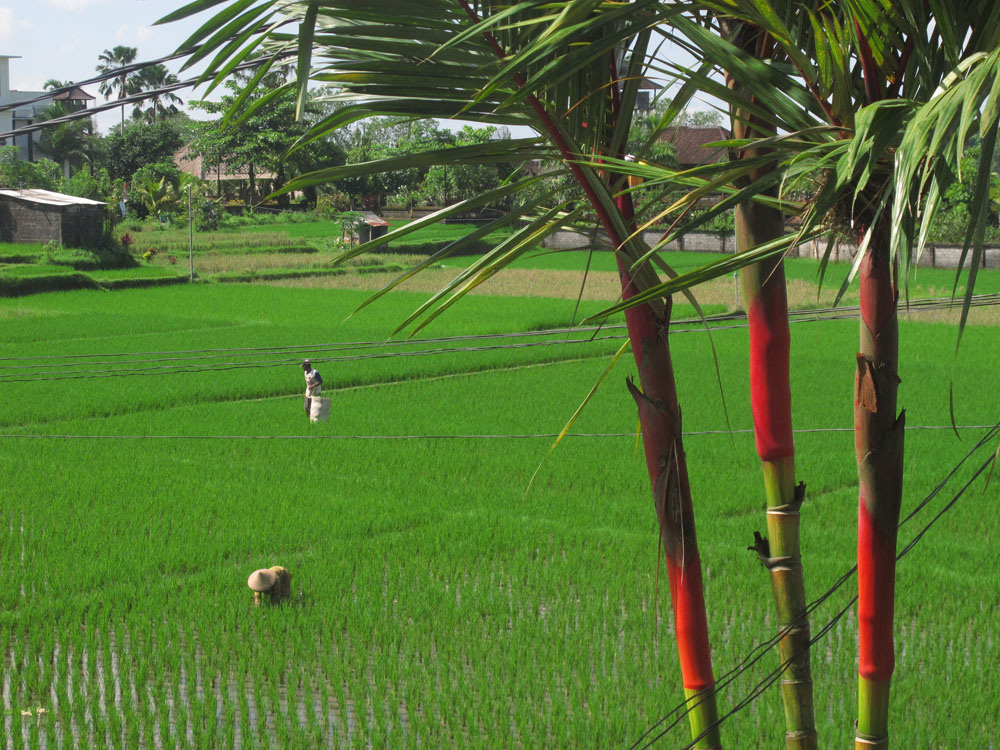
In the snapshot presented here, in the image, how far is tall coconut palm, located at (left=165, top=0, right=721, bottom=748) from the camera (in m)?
1.76

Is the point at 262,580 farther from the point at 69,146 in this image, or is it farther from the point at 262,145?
the point at 69,146

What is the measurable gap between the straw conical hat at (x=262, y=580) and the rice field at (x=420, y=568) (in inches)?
5.4

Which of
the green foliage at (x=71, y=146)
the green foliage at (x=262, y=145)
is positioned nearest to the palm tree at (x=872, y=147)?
the green foliage at (x=262, y=145)

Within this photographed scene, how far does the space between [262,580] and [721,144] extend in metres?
4.48

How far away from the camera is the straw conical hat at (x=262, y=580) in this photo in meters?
5.62

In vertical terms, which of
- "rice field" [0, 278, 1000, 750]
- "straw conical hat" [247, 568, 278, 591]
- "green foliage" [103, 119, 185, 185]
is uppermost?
"green foliage" [103, 119, 185, 185]

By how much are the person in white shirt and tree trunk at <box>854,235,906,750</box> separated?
27.3 feet

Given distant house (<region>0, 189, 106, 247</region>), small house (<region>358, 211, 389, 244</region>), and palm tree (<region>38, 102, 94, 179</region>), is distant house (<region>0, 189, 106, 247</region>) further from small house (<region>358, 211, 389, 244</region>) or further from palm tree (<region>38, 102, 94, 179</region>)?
palm tree (<region>38, 102, 94, 179</region>)

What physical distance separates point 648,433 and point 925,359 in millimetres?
13936

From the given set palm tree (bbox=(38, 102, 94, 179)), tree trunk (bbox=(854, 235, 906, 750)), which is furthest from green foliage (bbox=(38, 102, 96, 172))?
tree trunk (bbox=(854, 235, 906, 750))

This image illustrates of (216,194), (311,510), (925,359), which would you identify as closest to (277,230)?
(216,194)

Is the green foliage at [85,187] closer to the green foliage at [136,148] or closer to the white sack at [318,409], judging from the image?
the green foliage at [136,148]

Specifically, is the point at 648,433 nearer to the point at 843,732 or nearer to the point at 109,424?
the point at 843,732

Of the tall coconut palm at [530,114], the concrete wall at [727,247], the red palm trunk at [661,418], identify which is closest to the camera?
the tall coconut palm at [530,114]
